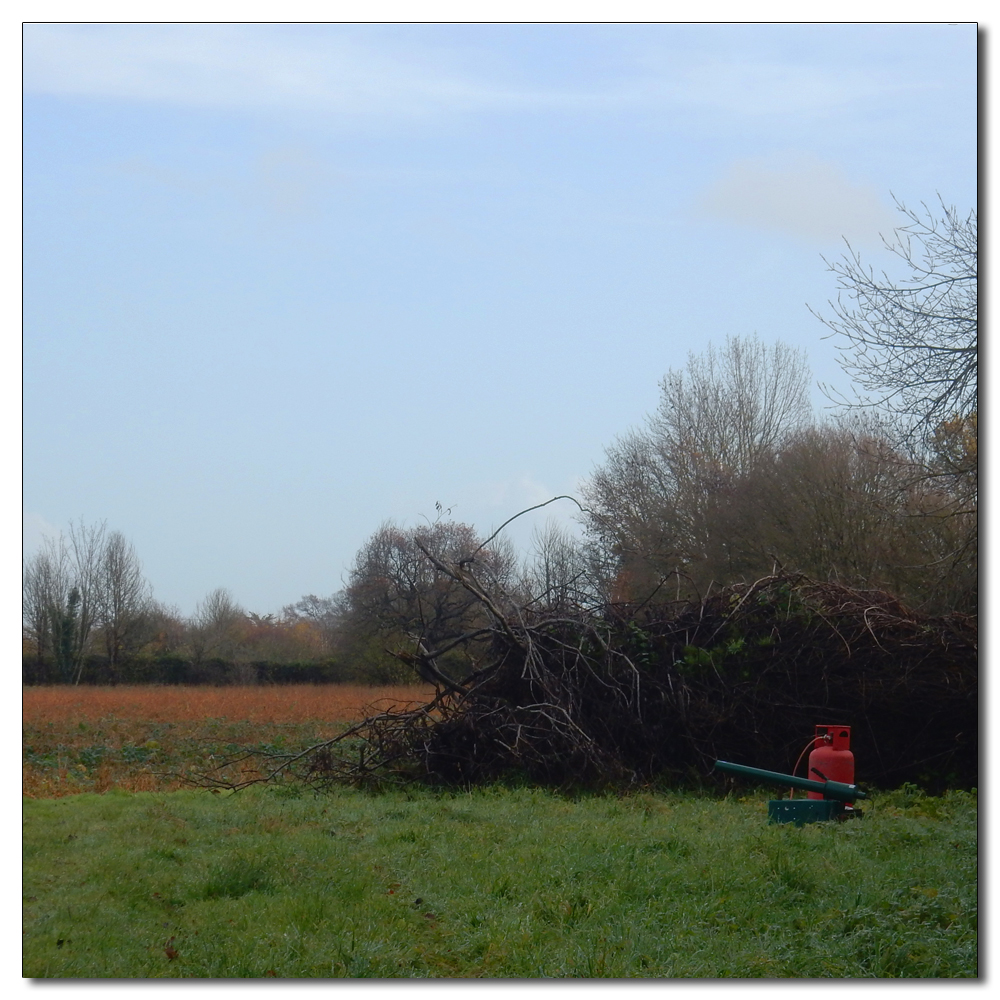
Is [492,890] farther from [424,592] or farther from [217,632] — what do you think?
[217,632]

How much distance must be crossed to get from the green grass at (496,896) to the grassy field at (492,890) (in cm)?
1

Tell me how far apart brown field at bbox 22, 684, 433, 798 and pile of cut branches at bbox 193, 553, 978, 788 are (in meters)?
0.81

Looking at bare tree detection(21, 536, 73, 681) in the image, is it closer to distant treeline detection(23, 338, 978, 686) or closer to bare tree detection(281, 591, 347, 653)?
distant treeline detection(23, 338, 978, 686)

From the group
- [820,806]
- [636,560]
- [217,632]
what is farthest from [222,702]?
[820,806]

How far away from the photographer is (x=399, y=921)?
14.8 feet

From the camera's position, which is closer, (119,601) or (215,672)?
(119,601)

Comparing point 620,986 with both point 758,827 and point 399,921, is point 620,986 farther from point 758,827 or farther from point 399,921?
point 758,827

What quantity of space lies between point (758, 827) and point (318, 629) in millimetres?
22182

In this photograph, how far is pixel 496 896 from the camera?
16.1 ft

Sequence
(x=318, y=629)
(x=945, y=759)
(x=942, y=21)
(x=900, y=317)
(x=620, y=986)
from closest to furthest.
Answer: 1. (x=620, y=986)
2. (x=942, y=21)
3. (x=900, y=317)
4. (x=945, y=759)
5. (x=318, y=629)

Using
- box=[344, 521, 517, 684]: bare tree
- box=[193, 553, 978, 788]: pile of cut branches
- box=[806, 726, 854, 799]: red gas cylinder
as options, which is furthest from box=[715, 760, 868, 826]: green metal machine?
box=[344, 521, 517, 684]: bare tree

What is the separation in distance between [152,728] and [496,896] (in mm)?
11226

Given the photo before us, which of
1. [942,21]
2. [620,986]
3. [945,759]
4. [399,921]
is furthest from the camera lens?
[945,759]
